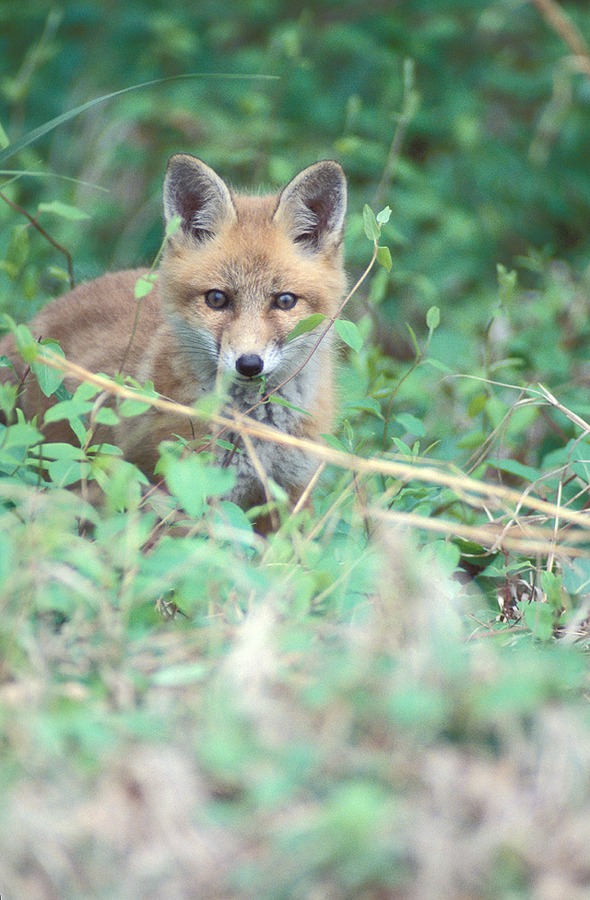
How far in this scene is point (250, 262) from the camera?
11.3ft

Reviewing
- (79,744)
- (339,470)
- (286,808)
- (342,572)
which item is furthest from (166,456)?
(339,470)

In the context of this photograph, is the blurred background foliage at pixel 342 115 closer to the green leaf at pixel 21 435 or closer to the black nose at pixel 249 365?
the black nose at pixel 249 365

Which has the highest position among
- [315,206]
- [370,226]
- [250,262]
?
[370,226]

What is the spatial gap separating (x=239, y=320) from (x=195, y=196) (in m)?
0.59

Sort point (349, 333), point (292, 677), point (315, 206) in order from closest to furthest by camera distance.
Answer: point (292, 677) < point (349, 333) < point (315, 206)

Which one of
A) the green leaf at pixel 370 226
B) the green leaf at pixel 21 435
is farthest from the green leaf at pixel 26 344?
the green leaf at pixel 370 226

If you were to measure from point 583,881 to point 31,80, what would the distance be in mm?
6386

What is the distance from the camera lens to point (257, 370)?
10.4 feet

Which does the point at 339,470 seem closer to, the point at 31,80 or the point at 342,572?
the point at 342,572

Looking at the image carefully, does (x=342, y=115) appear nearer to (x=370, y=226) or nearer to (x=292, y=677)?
(x=370, y=226)

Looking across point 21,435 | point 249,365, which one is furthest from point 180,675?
point 249,365

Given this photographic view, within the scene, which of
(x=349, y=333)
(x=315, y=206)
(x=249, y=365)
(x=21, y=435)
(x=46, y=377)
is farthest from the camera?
(x=315, y=206)

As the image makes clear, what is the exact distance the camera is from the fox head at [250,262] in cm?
338

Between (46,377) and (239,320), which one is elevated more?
(46,377)
